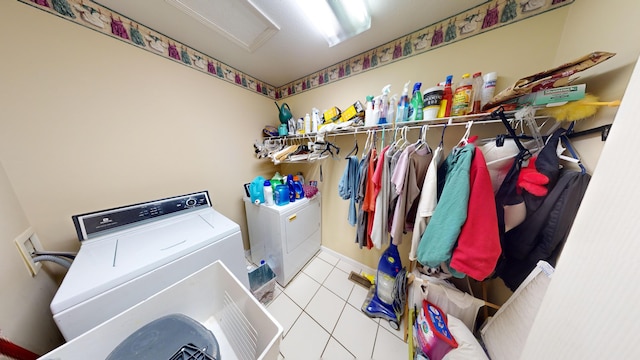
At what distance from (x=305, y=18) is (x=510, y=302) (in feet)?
6.97

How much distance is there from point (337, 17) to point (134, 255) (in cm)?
187

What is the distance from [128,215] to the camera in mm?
1062

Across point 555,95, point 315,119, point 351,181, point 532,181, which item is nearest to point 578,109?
point 555,95

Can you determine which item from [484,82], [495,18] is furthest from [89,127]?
[495,18]

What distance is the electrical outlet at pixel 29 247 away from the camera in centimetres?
73

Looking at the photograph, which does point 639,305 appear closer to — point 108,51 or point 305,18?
point 305,18

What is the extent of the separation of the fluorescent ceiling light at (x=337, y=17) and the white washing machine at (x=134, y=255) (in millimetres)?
1549

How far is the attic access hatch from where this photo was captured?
0.98 m

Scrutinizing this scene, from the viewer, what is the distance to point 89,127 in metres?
1.00

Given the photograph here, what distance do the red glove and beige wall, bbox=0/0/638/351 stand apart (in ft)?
1.17

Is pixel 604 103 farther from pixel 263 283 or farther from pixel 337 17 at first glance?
pixel 263 283

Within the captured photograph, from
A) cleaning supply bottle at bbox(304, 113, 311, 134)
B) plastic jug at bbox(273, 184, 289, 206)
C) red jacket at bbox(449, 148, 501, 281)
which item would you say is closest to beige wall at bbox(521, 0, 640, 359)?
red jacket at bbox(449, 148, 501, 281)

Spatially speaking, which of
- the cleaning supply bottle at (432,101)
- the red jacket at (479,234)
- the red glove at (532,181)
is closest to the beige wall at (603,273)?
the red jacket at (479,234)

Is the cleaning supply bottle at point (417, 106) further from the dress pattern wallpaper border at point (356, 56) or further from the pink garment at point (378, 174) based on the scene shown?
the dress pattern wallpaper border at point (356, 56)
